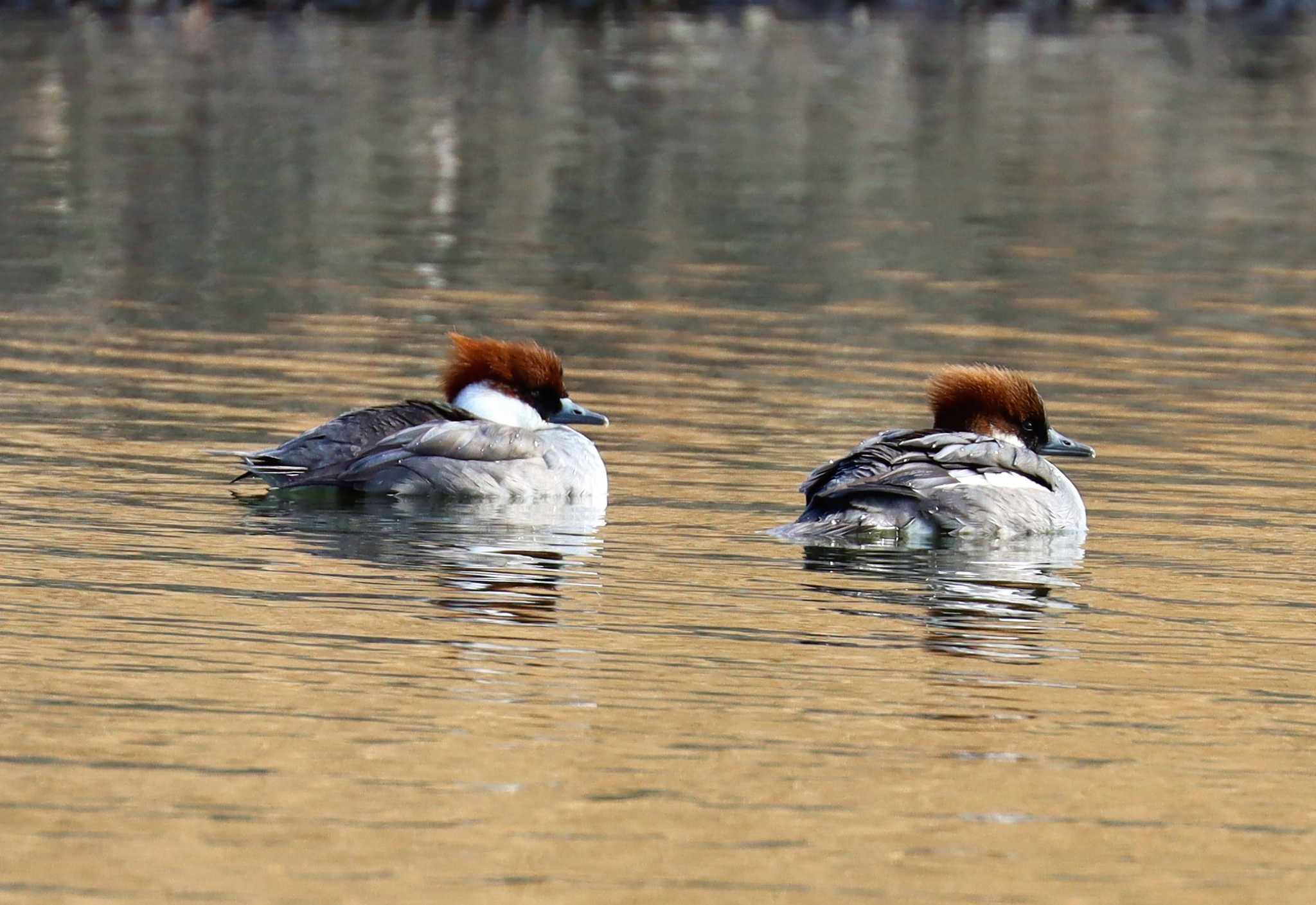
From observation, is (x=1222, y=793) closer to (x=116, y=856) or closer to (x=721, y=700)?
(x=721, y=700)

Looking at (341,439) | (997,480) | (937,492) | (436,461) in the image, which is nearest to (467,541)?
(436,461)

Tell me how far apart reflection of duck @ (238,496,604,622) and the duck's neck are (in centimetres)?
85

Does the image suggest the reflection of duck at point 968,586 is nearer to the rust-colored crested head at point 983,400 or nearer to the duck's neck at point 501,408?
the rust-colored crested head at point 983,400

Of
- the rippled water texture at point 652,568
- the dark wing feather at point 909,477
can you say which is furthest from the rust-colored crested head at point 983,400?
the rippled water texture at point 652,568

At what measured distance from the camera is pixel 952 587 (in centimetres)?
1054

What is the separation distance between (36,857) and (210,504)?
5.43 metres

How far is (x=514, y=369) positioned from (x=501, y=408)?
208 millimetres

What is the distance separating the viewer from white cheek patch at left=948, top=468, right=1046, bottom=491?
1166 cm

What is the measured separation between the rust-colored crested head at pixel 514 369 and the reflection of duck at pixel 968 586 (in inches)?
91.2

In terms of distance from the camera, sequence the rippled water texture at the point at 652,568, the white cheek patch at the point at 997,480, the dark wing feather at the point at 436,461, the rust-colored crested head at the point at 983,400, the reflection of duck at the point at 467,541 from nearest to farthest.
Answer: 1. the rippled water texture at the point at 652,568
2. the reflection of duck at the point at 467,541
3. the white cheek patch at the point at 997,480
4. the dark wing feather at the point at 436,461
5. the rust-colored crested head at the point at 983,400

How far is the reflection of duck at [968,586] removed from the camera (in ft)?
31.1

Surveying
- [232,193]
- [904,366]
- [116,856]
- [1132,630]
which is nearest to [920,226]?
[232,193]

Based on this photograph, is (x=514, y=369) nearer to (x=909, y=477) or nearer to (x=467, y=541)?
(x=467, y=541)

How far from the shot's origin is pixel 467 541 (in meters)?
11.3
